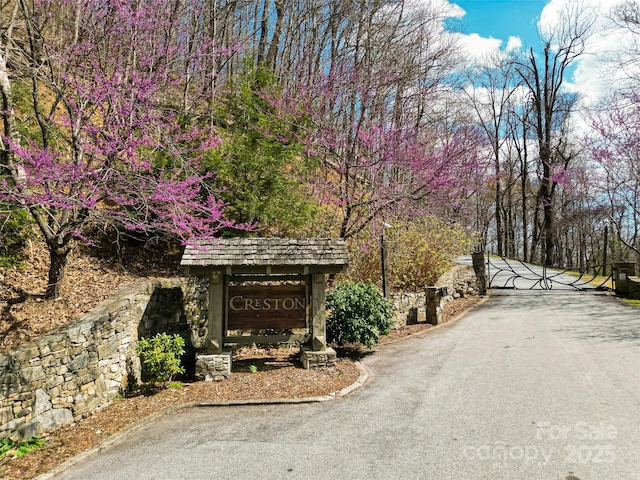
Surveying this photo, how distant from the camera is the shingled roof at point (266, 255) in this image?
7.88 m

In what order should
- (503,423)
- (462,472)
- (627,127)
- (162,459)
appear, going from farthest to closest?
(627,127)
(503,423)
(162,459)
(462,472)

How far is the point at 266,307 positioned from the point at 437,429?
167 inches

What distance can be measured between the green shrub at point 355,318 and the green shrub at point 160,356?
364 cm

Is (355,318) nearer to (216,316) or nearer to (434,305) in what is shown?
(216,316)

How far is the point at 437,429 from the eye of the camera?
18.2 ft

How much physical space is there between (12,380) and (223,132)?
839 cm

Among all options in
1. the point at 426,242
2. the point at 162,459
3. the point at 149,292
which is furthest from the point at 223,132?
the point at 162,459

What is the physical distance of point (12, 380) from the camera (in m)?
5.30

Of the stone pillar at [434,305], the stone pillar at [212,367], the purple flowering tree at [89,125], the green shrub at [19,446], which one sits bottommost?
the green shrub at [19,446]

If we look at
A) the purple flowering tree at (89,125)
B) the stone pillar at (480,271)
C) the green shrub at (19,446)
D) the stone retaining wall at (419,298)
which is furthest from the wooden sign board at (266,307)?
the stone pillar at (480,271)

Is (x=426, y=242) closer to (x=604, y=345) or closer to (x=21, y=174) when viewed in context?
(x=604, y=345)

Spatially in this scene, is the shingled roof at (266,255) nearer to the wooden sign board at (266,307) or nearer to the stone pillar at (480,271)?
the wooden sign board at (266,307)

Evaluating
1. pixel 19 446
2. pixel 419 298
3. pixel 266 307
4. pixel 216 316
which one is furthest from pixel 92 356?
pixel 419 298

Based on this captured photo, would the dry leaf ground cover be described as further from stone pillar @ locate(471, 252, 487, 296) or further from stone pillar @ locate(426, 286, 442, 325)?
stone pillar @ locate(471, 252, 487, 296)
